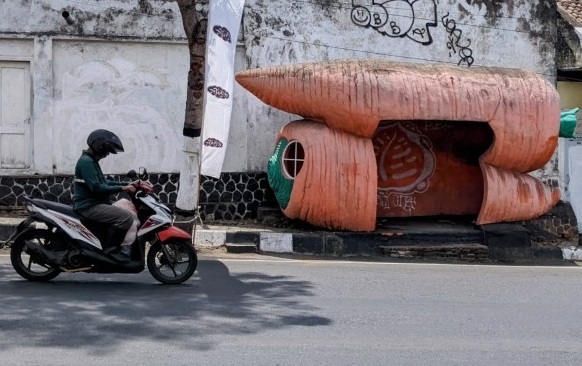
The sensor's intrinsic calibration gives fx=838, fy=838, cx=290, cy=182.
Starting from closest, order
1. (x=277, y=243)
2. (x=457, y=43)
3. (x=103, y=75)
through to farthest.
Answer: (x=277, y=243), (x=103, y=75), (x=457, y=43)

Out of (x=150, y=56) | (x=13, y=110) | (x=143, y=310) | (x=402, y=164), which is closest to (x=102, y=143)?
(x=143, y=310)

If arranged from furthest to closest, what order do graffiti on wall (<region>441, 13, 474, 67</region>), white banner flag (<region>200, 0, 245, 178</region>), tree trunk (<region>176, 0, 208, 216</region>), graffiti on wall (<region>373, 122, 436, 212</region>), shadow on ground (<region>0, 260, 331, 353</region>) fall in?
graffiti on wall (<region>441, 13, 474, 67</region>), graffiti on wall (<region>373, 122, 436, 212</region>), tree trunk (<region>176, 0, 208, 216</region>), white banner flag (<region>200, 0, 245, 178</region>), shadow on ground (<region>0, 260, 331, 353</region>)

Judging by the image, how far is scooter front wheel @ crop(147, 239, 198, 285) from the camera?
8500mm

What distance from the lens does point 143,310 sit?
7.29 meters

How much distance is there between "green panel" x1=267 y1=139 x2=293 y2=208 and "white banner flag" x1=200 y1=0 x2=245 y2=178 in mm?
1026

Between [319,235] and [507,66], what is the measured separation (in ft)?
17.3

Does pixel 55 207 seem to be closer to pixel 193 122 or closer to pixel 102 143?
pixel 102 143

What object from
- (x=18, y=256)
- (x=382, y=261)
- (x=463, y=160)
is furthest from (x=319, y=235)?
(x=18, y=256)

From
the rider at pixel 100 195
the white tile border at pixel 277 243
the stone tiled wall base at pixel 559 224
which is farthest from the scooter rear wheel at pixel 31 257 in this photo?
the stone tiled wall base at pixel 559 224

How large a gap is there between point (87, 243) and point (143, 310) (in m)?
1.28

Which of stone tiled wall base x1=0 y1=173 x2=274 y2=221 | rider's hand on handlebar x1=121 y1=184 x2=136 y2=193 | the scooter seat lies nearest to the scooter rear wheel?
the scooter seat

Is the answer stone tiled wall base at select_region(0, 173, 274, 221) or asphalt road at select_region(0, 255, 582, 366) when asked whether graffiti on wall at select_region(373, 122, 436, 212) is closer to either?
stone tiled wall base at select_region(0, 173, 274, 221)

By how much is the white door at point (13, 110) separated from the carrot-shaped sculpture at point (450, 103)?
364 cm

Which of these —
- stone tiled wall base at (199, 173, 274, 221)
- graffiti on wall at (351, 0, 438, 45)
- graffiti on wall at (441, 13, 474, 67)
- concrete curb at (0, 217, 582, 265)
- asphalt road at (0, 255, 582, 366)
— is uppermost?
graffiti on wall at (351, 0, 438, 45)
